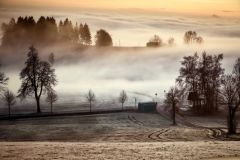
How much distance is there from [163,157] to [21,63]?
109 meters

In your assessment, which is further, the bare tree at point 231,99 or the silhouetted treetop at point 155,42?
the silhouetted treetop at point 155,42

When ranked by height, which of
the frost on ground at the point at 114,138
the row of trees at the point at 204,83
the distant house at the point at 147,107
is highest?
the row of trees at the point at 204,83

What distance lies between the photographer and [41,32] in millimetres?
→ 157500

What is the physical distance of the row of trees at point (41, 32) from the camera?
152 metres

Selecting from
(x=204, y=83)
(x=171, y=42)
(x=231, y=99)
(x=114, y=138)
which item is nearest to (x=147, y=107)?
(x=204, y=83)

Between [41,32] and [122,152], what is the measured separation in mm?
126180

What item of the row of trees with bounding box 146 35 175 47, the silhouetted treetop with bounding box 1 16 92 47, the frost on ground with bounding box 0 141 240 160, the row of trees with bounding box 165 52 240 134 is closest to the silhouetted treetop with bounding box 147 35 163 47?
the row of trees with bounding box 146 35 175 47

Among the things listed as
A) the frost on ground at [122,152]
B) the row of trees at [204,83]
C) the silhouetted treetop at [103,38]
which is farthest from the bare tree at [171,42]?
the frost on ground at [122,152]

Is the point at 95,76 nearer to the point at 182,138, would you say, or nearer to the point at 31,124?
the point at 31,124

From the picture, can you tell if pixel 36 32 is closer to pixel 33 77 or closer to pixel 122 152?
pixel 33 77

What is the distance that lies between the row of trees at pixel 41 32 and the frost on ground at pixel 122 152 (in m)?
117

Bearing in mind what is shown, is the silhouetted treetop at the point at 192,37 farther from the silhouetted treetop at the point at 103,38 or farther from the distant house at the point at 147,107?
the distant house at the point at 147,107

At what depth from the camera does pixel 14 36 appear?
15200 centimetres

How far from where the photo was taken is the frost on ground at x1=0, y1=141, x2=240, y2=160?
34562mm
